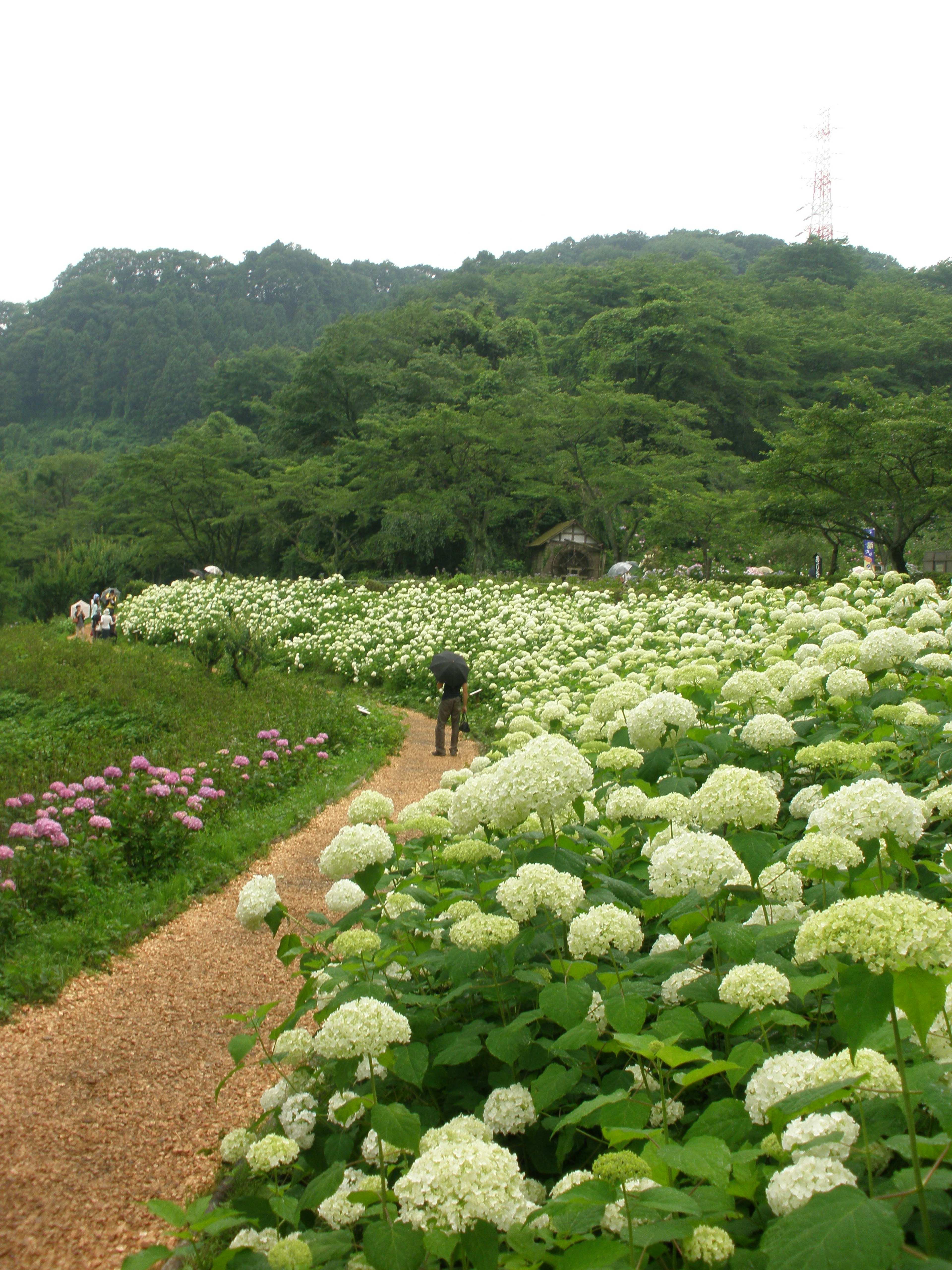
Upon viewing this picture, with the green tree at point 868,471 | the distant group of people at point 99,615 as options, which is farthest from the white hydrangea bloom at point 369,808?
the distant group of people at point 99,615

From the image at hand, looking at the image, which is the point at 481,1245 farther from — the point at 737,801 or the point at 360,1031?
the point at 737,801

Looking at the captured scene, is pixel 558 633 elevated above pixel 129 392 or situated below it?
below

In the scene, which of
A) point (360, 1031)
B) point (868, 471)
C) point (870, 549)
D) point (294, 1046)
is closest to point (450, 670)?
point (294, 1046)

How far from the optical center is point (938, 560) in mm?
22219

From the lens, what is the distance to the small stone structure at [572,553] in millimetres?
31562

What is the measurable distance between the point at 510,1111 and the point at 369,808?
1.26m

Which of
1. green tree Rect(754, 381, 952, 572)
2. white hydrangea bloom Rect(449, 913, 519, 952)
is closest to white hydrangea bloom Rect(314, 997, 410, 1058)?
white hydrangea bloom Rect(449, 913, 519, 952)

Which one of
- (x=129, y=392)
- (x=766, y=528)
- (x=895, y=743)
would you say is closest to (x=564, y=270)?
(x=129, y=392)

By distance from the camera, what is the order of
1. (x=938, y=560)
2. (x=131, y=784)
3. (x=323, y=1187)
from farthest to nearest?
(x=938, y=560), (x=131, y=784), (x=323, y=1187)

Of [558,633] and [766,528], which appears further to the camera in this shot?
[766,528]

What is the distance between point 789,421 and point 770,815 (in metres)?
40.4

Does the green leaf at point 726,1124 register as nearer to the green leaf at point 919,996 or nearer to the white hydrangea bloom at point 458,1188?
the white hydrangea bloom at point 458,1188

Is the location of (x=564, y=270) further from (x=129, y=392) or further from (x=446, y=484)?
(x=129, y=392)

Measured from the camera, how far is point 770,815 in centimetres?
211
